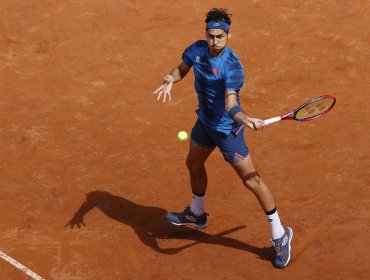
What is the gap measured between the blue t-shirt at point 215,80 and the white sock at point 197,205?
1.24 metres

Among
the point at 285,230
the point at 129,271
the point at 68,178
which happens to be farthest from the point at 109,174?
the point at 285,230

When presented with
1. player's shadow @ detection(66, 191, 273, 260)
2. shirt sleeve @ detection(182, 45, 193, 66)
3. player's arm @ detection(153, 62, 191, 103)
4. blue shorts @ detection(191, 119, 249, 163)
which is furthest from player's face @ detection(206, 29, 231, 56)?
player's shadow @ detection(66, 191, 273, 260)

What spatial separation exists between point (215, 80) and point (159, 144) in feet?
10.6

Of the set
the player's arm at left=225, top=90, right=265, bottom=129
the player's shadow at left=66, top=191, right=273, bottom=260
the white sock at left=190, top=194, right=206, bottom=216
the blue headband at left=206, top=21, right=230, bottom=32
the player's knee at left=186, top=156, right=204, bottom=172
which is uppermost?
the blue headband at left=206, top=21, right=230, bottom=32

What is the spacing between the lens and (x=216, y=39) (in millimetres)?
8469

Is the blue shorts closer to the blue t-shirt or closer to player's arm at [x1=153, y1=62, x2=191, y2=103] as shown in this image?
the blue t-shirt

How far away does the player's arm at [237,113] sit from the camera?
802cm

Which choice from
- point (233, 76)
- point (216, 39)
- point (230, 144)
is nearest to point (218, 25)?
point (216, 39)

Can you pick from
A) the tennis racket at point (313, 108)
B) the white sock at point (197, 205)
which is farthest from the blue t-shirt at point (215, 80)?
the white sock at point (197, 205)

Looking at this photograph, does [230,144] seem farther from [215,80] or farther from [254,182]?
[215,80]

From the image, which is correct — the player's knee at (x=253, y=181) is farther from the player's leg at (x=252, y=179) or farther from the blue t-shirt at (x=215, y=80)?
the blue t-shirt at (x=215, y=80)

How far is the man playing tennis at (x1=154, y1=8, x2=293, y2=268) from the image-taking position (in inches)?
333

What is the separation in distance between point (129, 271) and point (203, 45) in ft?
9.24

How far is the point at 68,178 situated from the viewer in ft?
35.8
